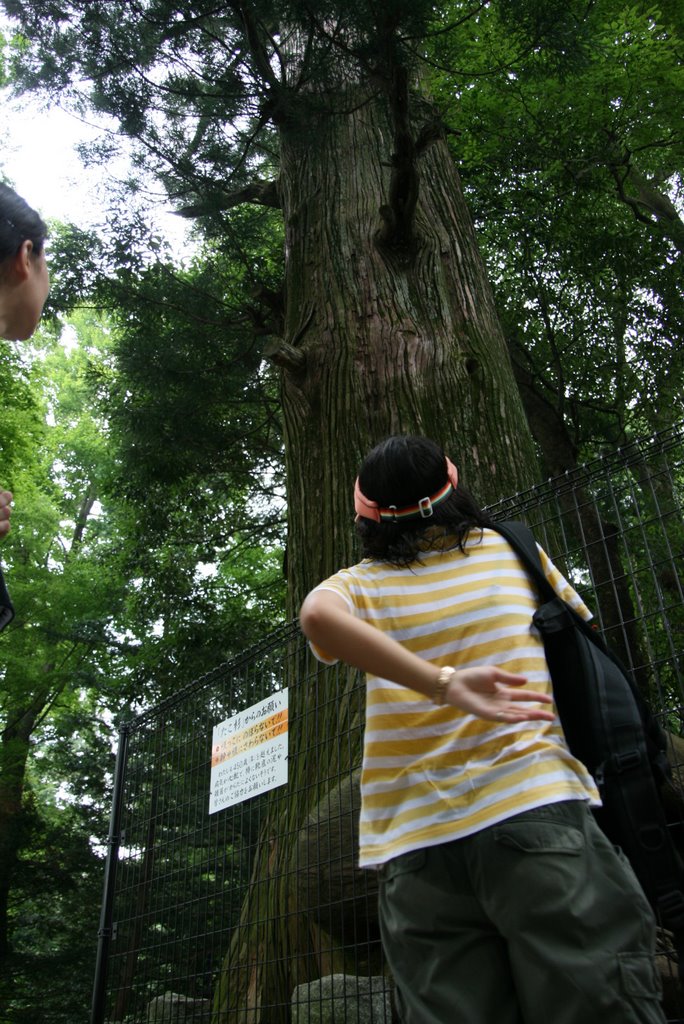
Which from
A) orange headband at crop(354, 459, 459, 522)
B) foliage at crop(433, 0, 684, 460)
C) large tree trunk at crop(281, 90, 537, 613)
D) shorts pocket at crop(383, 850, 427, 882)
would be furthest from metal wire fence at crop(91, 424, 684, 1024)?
foliage at crop(433, 0, 684, 460)

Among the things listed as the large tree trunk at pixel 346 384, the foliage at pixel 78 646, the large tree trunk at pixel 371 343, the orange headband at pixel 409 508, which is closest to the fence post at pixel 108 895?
the large tree trunk at pixel 346 384

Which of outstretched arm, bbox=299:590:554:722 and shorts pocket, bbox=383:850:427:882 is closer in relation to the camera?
outstretched arm, bbox=299:590:554:722

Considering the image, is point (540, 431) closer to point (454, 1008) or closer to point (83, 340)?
point (454, 1008)

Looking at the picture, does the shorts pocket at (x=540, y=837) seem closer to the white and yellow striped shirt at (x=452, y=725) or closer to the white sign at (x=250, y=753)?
the white and yellow striped shirt at (x=452, y=725)

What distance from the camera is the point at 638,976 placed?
1.53 meters

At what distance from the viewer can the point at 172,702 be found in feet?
16.3

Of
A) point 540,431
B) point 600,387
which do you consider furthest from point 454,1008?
point 600,387

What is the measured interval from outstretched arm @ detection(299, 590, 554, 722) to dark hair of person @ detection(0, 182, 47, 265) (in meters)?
0.96

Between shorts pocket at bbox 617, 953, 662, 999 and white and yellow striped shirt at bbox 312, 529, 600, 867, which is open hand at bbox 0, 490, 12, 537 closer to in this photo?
white and yellow striped shirt at bbox 312, 529, 600, 867

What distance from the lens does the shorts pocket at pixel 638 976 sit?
152 centimetres

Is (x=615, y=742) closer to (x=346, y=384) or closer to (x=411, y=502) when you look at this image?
(x=411, y=502)

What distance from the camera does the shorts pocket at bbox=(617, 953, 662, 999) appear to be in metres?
1.52

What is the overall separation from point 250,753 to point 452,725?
2.62 meters

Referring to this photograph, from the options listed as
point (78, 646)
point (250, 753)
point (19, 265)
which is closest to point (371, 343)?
point (250, 753)
